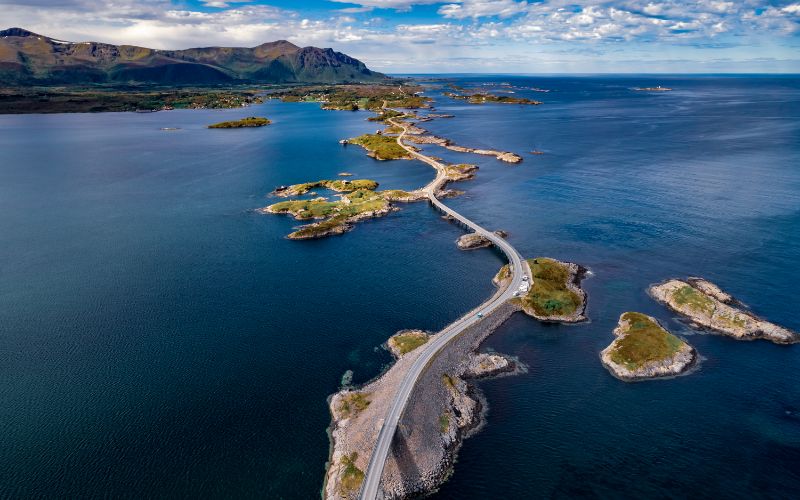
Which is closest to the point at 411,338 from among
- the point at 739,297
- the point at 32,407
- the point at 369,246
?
the point at 369,246

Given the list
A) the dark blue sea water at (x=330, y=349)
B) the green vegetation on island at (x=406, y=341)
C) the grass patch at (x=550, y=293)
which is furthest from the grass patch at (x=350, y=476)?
the grass patch at (x=550, y=293)

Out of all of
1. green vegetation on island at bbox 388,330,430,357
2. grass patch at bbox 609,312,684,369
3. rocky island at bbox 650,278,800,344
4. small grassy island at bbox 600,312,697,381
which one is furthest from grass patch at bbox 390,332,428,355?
rocky island at bbox 650,278,800,344

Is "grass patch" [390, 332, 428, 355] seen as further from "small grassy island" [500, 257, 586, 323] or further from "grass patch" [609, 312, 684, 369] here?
"grass patch" [609, 312, 684, 369]

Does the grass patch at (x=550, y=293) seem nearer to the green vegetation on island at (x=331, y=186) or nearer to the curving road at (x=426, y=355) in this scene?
the curving road at (x=426, y=355)

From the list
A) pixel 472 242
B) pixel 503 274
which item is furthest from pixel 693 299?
pixel 472 242

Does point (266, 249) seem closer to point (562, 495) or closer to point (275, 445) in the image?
point (275, 445)
